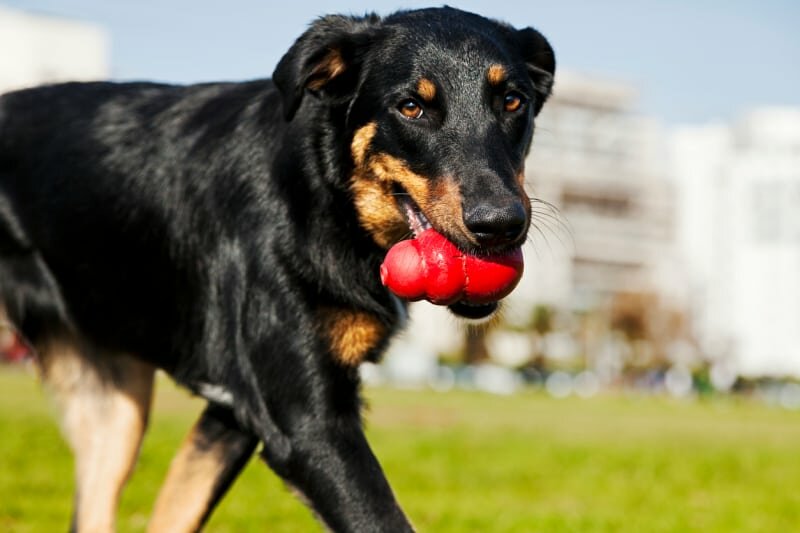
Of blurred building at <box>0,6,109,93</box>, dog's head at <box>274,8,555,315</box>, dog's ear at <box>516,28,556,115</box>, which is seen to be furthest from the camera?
blurred building at <box>0,6,109,93</box>

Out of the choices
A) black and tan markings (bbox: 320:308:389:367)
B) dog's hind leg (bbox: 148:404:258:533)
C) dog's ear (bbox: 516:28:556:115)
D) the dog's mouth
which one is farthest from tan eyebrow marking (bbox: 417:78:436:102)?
dog's hind leg (bbox: 148:404:258:533)

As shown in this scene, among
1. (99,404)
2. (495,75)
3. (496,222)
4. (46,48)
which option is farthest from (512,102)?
(46,48)

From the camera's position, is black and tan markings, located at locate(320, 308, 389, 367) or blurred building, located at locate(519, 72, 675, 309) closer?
black and tan markings, located at locate(320, 308, 389, 367)

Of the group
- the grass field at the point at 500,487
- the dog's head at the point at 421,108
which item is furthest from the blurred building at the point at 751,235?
the dog's head at the point at 421,108

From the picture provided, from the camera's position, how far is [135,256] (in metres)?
5.41

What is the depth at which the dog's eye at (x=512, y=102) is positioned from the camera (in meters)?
4.63

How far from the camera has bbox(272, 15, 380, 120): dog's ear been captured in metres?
4.59

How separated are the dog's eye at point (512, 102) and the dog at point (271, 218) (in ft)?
0.07

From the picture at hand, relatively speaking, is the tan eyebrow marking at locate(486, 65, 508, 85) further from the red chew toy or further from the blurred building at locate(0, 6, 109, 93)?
the blurred building at locate(0, 6, 109, 93)

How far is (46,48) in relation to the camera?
117 meters

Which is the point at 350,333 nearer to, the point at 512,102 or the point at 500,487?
the point at 512,102

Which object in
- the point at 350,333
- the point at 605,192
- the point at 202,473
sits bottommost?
the point at 605,192

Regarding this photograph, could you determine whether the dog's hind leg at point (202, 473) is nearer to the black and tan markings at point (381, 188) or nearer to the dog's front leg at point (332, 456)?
the dog's front leg at point (332, 456)

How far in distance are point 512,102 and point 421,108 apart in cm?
39
